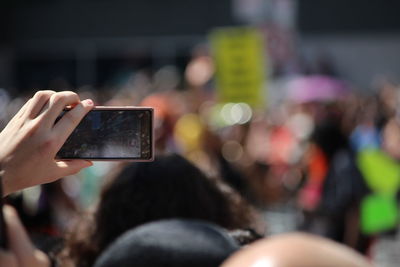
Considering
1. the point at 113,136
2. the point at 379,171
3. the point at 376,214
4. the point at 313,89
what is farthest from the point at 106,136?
the point at 313,89

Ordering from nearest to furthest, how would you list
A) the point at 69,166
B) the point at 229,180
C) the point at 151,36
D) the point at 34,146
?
1. the point at 34,146
2. the point at 69,166
3. the point at 229,180
4. the point at 151,36

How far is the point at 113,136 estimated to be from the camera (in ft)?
5.40

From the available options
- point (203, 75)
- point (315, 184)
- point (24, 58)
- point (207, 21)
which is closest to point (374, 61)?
point (207, 21)

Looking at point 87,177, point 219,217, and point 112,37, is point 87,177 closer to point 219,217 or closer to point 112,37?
point 219,217

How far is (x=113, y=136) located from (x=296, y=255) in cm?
59

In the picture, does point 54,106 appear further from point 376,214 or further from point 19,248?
point 376,214

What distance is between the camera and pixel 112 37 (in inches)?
997

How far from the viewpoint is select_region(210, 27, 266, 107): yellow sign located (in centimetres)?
981

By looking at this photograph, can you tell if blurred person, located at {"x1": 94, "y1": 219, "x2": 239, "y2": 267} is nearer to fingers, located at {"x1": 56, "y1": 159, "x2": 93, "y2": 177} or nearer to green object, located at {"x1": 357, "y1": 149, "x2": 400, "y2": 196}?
fingers, located at {"x1": 56, "y1": 159, "x2": 93, "y2": 177}

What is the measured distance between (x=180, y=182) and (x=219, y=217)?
0.53 ft

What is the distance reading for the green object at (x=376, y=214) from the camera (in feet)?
19.3

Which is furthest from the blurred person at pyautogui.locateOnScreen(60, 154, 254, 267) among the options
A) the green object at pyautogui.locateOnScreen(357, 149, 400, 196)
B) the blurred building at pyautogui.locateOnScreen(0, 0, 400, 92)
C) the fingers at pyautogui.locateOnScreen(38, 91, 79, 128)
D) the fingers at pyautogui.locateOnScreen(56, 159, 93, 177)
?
the blurred building at pyautogui.locateOnScreen(0, 0, 400, 92)

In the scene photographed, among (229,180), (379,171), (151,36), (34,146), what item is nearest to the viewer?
(34,146)

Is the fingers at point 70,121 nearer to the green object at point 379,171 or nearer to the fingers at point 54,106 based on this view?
the fingers at point 54,106
